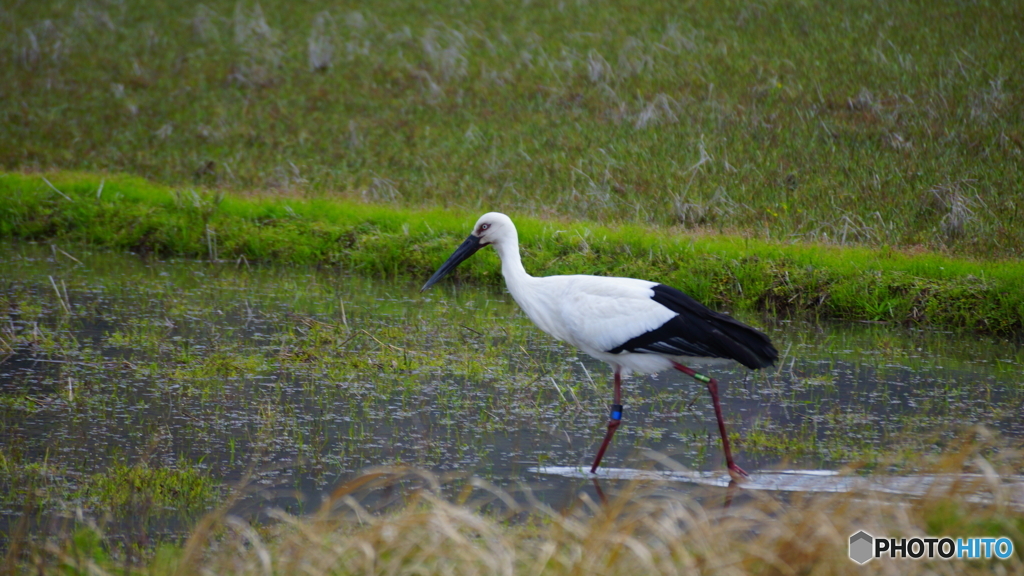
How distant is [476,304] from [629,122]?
7296 millimetres

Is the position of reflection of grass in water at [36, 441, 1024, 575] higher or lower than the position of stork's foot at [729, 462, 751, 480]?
higher

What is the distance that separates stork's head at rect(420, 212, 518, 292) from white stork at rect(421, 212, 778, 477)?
443 millimetres

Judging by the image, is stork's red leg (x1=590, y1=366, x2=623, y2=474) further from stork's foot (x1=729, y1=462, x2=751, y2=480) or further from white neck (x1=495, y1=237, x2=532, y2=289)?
white neck (x1=495, y1=237, x2=532, y2=289)

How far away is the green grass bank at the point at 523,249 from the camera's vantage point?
9.96 m

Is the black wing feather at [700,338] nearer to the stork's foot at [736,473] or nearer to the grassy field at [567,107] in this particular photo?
the stork's foot at [736,473]

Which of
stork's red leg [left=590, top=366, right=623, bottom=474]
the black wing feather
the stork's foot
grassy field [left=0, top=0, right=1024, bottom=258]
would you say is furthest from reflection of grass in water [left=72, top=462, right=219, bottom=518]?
grassy field [left=0, top=0, right=1024, bottom=258]

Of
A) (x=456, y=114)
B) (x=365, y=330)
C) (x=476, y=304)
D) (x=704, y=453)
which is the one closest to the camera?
→ (x=704, y=453)

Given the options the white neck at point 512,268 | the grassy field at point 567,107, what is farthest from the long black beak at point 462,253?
the grassy field at point 567,107

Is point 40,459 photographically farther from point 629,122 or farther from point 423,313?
point 629,122

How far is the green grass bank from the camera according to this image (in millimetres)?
9961

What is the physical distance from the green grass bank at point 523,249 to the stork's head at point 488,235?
3122 millimetres

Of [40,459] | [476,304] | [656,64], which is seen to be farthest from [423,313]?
[656,64]

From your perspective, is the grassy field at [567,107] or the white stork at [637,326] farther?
the grassy field at [567,107]

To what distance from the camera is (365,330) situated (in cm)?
899
